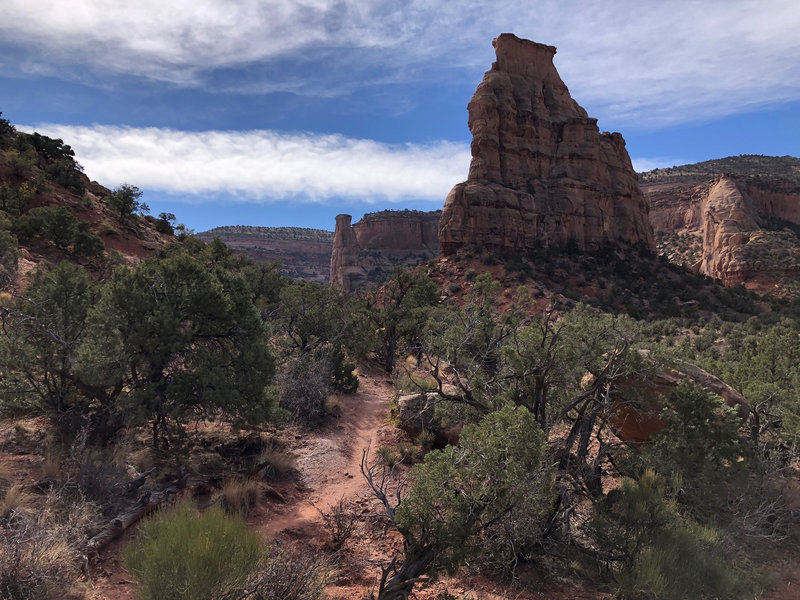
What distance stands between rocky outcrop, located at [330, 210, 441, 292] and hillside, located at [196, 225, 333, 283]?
18504 mm

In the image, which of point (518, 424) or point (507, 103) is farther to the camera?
point (507, 103)

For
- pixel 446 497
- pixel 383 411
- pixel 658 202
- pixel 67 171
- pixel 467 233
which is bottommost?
pixel 383 411

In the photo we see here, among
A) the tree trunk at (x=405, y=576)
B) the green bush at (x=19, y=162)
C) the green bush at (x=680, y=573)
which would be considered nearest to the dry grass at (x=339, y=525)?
the tree trunk at (x=405, y=576)

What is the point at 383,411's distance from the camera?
15555 millimetres

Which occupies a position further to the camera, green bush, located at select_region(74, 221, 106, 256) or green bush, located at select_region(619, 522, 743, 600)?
green bush, located at select_region(74, 221, 106, 256)

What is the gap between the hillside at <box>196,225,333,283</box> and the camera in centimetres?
11825

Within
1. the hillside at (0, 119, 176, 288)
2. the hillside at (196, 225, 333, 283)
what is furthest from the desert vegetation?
the hillside at (196, 225, 333, 283)

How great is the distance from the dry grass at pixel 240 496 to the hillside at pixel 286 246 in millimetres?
110218

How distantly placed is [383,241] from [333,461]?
99732 mm

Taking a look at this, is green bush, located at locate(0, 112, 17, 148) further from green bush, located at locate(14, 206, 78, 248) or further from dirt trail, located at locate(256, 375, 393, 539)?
dirt trail, located at locate(256, 375, 393, 539)

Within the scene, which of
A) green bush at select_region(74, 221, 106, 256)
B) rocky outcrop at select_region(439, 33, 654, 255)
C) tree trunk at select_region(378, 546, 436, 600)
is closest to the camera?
tree trunk at select_region(378, 546, 436, 600)

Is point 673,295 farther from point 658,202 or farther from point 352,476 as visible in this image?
point 658,202

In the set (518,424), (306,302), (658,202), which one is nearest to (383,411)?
(306,302)

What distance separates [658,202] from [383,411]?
84715 millimetres
